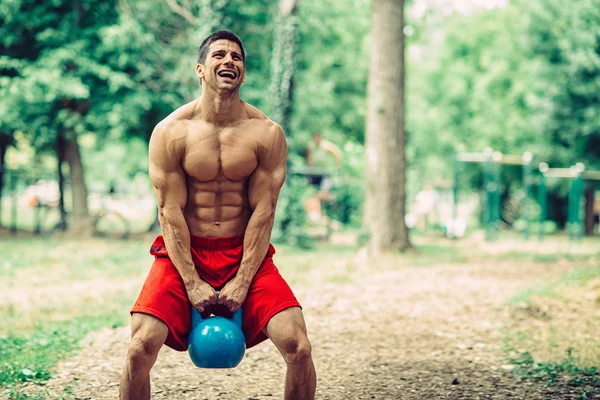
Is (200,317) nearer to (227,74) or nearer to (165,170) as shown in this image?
(165,170)

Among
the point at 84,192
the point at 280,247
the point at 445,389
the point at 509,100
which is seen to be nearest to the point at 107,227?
the point at 84,192

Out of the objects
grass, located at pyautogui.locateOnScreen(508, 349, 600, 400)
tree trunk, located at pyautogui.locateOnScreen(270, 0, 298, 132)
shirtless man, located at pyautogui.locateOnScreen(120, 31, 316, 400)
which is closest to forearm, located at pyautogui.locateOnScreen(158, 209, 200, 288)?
shirtless man, located at pyautogui.locateOnScreen(120, 31, 316, 400)

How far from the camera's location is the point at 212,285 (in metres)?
3.94

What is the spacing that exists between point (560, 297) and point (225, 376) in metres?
4.97

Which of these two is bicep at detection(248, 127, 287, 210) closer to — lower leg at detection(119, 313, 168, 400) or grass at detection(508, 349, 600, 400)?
lower leg at detection(119, 313, 168, 400)

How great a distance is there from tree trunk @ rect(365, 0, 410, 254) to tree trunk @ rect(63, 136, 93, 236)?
8.35 m

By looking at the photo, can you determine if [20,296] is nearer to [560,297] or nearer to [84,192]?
[560,297]

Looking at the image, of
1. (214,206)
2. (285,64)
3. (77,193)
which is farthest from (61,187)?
(214,206)

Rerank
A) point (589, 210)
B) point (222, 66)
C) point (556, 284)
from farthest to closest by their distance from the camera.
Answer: point (589, 210) → point (556, 284) → point (222, 66)

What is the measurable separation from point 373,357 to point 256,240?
9.04ft

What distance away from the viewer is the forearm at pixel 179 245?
12.7ft

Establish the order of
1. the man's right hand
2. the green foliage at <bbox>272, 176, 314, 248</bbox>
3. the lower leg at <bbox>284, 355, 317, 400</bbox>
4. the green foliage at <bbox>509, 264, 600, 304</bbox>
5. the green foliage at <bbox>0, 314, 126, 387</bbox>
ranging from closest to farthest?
the lower leg at <bbox>284, 355, 317, 400</bbox> < the man's right hand < the green foliage at <bbox>0, 314, 126, 387</bbox> < the green foliage at <bbox>509, 264, 600, 304</bbox> < the green foliage at <bbox>272, 176, 314, 248</bbox>

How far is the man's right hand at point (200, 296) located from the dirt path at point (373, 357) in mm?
1465

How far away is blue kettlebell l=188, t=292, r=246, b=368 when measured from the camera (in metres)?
3.71
